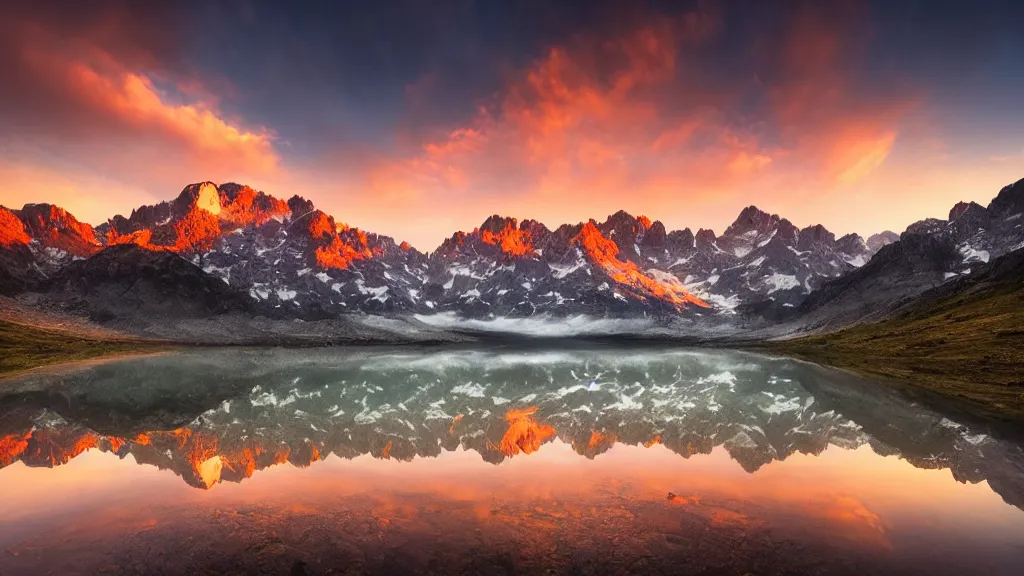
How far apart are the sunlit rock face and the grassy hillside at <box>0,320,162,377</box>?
49.0 metres

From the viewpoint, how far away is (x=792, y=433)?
4425 centimetres

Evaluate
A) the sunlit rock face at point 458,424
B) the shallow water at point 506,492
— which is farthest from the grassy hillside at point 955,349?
the shallow water at point 506,492

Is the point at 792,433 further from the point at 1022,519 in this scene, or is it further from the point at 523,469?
the point at 523,469

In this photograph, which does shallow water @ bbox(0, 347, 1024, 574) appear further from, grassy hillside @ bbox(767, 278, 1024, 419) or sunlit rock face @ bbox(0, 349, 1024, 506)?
grassy hillside @ bbox(767, 278, 1024, 419)

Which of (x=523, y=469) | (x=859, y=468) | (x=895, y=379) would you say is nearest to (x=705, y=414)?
(x=859, y=468)

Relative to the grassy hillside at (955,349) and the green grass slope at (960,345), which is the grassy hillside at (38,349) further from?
the green grass slope at (960,345)

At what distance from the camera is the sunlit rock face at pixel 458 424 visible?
35156mm

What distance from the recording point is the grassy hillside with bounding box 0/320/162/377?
127 metres

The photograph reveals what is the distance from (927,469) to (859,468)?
3.99m

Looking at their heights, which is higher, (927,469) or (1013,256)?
(1013,256)

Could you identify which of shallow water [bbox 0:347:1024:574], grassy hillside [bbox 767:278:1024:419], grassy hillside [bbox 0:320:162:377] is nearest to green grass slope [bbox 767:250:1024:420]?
grassy hillside [bbox 767:278:1024:419]

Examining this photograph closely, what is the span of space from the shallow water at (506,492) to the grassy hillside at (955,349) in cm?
2504

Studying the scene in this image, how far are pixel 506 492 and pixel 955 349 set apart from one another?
431 feet

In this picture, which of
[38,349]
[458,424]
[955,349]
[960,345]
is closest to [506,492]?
[458,424]
